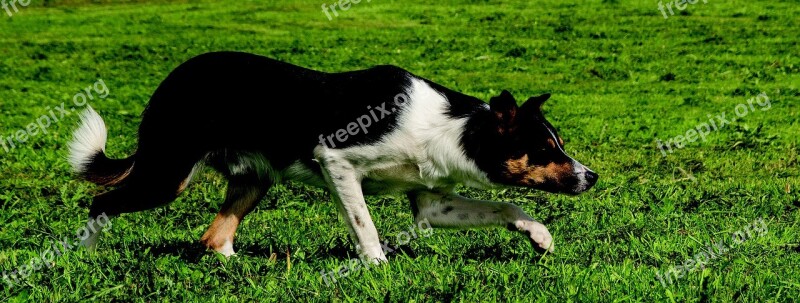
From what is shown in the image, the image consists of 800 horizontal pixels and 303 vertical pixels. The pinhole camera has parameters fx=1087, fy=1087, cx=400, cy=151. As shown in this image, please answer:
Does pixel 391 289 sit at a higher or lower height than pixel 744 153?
higher

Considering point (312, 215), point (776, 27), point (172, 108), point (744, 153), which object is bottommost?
point (776, 27)

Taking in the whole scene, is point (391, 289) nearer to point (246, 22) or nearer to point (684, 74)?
point (684, 74)

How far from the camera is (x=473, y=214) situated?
598cm

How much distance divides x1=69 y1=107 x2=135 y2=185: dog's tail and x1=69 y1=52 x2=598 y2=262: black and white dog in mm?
12

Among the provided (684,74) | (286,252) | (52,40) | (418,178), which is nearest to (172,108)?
(286,252)

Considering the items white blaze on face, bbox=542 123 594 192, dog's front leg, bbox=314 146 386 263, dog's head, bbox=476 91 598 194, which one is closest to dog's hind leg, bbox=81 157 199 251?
dog's front leg, bbox=314 146 386 263

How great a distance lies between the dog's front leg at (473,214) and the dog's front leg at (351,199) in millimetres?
429

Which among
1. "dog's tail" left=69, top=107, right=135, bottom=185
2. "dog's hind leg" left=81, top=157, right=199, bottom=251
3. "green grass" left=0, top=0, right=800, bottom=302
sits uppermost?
"dog's tail" left=69, top=107, right=135, bottom=185

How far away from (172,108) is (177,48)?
11443mm

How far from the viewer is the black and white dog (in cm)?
575

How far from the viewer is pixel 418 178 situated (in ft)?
19.5

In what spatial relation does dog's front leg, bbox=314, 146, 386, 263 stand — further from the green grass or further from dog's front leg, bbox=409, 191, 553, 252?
dog's front leg, bbox=409, 191, 553, 252

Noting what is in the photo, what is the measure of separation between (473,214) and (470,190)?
2.36 m

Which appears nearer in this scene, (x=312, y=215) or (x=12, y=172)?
(x=312, y=215)
